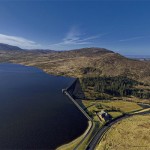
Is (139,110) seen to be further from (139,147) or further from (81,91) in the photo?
(81,91)

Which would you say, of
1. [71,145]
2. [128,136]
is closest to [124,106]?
[128,136]

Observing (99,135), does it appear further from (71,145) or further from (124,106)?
(124,106)

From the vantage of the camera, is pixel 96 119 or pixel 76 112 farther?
pixel 76 112

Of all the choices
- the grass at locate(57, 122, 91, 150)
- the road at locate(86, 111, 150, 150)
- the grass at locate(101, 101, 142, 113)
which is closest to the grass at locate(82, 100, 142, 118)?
the grass at locate(101, 101, 142, 113)

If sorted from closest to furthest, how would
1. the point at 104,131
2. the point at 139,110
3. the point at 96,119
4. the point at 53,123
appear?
the point at 104,131, the point at 53,123, the point at 96,119, the point at 139,110

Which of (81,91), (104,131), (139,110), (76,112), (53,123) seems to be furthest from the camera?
(81,91)

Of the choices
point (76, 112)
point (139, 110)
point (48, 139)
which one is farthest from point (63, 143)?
point (139, 110)

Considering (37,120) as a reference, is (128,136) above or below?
above
